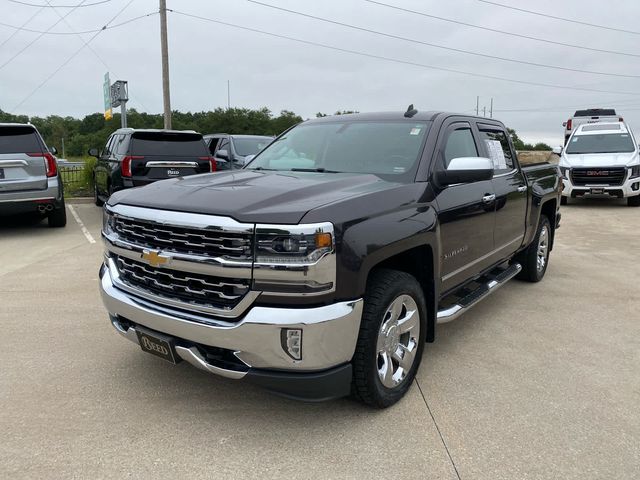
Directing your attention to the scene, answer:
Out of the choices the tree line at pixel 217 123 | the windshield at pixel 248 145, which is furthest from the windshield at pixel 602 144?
the tree line at pixel 217 123

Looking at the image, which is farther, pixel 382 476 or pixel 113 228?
pixel 113 228

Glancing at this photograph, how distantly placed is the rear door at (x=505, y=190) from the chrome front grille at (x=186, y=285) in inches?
107

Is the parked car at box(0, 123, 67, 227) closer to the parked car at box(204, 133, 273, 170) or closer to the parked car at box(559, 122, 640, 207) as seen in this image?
the parked car at box(204, 133, 273, 170)

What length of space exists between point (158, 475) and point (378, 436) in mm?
1166

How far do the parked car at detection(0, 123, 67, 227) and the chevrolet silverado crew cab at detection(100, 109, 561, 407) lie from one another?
6.03 m

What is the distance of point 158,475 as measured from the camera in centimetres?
258

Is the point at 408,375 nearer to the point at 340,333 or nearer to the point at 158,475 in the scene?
the point at 340,333

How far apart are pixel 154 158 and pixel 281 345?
8.11 metres

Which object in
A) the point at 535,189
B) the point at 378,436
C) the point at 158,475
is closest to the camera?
the point at 158,475

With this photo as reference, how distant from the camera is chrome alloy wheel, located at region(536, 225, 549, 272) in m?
6.23

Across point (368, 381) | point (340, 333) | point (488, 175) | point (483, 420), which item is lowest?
point (483, 420)

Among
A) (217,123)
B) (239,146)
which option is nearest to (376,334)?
(239,146)

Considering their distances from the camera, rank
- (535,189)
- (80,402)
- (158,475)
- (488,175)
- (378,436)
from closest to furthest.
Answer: (158,475)
(378,436)
(80,402)
(488,175)
(535,189)

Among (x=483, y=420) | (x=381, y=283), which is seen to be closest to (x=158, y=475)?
(x=381, y=283)
